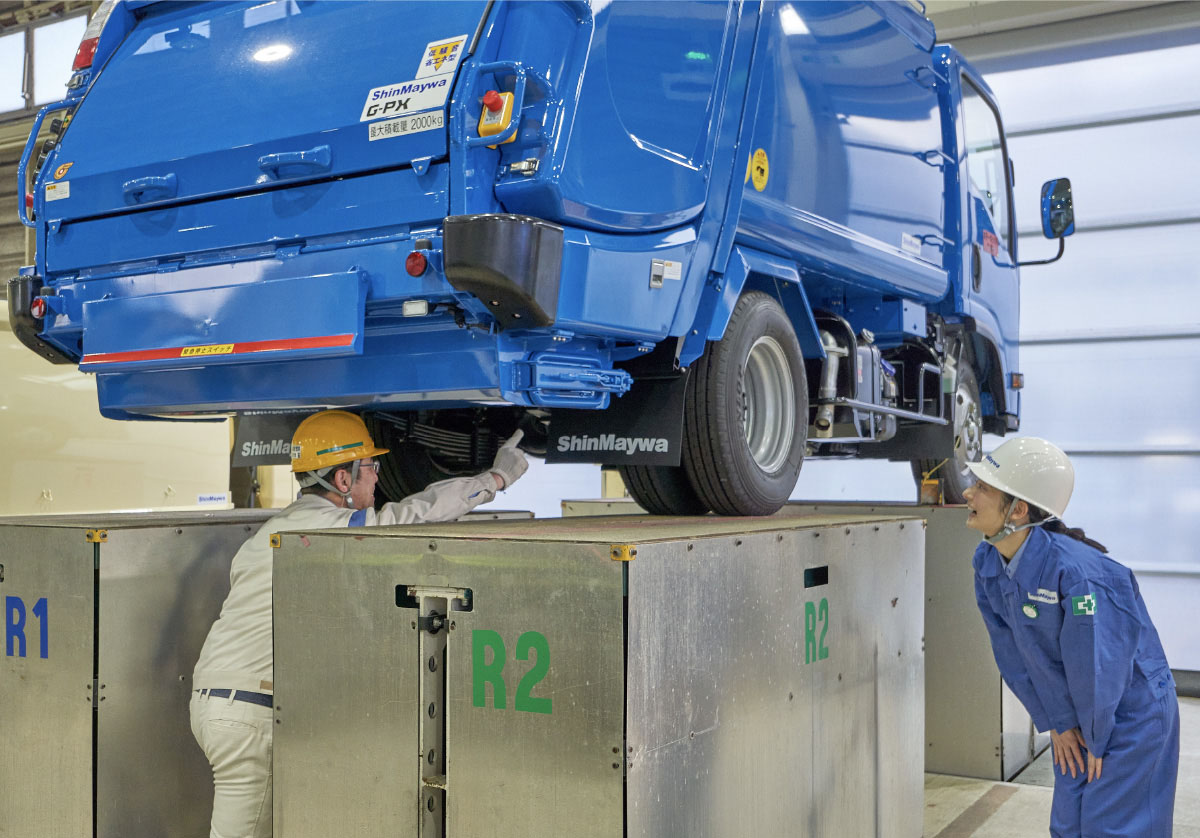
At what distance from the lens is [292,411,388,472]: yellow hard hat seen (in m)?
3.76

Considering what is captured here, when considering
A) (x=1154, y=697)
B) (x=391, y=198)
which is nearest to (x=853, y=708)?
(x=1154, y=697)

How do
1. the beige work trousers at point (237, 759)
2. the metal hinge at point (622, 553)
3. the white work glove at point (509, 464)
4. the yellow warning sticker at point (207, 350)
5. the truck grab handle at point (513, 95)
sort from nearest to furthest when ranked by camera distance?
the metal hinge at point (622, 553) < the truck grab handle at point (513, 95) < the yellow warning sticker at point (207, 350) < the beige work trousers at point (237, 759) < the white work glove at point (509, 464)

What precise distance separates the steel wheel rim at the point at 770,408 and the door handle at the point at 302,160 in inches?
70.3

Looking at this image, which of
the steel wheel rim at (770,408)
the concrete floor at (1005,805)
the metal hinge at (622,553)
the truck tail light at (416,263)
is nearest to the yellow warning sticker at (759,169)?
the steel wheel rim at (770,408)

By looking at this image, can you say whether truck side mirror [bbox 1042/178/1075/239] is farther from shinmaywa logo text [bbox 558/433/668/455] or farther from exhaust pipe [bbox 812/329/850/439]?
shinmaywa logo text [bbox 558/433/668/455]

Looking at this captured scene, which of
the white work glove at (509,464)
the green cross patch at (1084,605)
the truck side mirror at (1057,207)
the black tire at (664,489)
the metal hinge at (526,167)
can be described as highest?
the truck side mirror at (1057,207)

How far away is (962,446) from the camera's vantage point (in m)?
6.52

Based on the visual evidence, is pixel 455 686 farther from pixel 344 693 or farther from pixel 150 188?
pixel 150 188

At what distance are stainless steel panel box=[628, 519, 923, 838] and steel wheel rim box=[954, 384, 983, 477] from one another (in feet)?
6.52

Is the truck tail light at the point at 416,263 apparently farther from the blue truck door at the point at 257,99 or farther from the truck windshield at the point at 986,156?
the truck windshield at the point at 986,156

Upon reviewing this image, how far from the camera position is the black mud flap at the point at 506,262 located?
3.03 meters

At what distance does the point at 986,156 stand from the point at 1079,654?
3779 millimetres

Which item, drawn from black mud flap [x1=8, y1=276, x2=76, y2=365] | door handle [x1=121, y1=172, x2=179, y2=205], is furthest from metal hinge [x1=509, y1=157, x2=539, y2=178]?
black mud flap [x1=8, y1=276, x2=76, y2=365]

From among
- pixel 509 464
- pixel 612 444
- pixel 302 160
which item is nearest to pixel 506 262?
pixel 302 160
